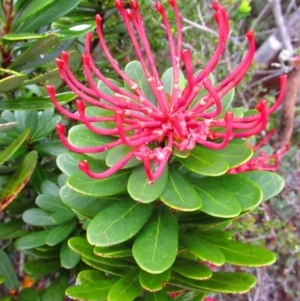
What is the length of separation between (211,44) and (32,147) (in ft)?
3.26

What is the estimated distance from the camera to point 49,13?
98 cm

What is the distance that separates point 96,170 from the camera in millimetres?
794

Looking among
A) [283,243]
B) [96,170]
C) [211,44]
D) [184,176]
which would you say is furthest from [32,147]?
[283,243]

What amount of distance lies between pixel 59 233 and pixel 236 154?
58 centimetres

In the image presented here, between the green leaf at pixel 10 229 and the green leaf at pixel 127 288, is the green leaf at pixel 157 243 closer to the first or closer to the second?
the green leaf at pixel 127 288

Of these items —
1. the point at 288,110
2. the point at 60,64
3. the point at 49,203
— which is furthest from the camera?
the point at 288,110

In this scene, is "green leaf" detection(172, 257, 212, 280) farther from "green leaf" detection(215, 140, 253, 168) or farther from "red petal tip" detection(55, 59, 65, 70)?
"red petal tip" detection(55, 59, 65, 70)

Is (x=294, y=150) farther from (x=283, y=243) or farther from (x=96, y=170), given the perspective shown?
(x=96, y=170)

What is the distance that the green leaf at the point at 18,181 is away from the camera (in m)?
0.98

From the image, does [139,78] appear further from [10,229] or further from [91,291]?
[10,229]

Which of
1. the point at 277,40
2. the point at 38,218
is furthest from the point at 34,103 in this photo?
the point at 277,40

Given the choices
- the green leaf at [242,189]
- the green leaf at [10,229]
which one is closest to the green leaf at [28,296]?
the green leaf at [10,229]

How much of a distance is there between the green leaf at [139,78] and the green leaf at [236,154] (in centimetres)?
20

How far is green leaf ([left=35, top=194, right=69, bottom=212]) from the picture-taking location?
1102 mm
